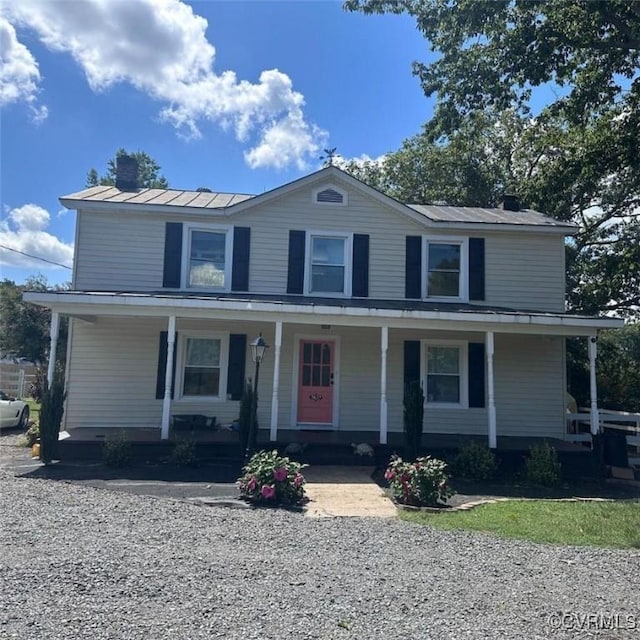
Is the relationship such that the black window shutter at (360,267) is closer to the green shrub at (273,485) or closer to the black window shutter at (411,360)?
the black window shutter at (411,360)

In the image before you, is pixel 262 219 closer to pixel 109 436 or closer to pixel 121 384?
pixel 121 384

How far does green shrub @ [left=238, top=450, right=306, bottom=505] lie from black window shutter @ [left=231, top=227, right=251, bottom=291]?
5.41 m

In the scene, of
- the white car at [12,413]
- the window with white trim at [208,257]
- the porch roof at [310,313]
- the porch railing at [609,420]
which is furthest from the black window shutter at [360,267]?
the white car at [12,413]

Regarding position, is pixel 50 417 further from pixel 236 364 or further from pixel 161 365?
pixel 236 364

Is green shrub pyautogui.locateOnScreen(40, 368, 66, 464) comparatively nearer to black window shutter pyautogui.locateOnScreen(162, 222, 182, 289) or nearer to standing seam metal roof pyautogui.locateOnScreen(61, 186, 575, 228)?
black window shutter pyautogui.locateOnScreen(162, 222, 182, 289)

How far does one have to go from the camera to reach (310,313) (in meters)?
9.52

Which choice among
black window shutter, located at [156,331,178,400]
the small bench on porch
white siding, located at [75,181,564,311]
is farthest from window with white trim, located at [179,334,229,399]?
white siding, located at [75,181,564,311]

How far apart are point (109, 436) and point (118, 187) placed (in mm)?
6927

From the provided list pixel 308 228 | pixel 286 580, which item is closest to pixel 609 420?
pixel 308 228

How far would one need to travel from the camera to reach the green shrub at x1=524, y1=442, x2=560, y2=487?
848 centimetres

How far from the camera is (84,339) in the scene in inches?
434

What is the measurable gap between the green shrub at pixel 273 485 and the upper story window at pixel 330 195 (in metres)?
7.01

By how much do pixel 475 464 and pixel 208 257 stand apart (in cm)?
738

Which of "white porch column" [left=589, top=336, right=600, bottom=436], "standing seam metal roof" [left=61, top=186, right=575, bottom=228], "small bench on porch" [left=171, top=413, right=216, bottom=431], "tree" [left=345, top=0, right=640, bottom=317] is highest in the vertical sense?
"tree" [left=345, top=0, right=640, bottom=317]
